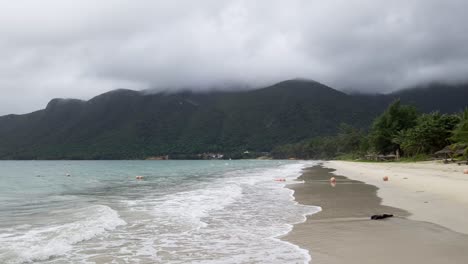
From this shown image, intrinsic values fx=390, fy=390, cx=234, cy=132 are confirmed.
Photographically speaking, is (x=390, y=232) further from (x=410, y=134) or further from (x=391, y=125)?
(x=391, y=125)

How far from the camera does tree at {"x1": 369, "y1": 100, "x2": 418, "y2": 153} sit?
8006 cm

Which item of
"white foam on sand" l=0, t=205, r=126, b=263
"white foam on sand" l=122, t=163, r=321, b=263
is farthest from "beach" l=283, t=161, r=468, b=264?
"white foam on sand" l=0, t=205, r=126, b=263

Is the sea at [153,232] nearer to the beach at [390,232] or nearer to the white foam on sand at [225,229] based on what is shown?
the white foam on sand at [225,229]

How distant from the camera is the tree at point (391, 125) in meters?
80.1

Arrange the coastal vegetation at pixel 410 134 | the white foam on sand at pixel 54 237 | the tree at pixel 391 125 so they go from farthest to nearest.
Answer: the tree at pixel 391 125
the coastal vegetation at pixel 410 134
the white foam on sand at pixel 54 237

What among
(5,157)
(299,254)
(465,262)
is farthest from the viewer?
(5,157)

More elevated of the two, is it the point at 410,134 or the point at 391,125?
the point at 391,125

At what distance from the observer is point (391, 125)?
81.4m

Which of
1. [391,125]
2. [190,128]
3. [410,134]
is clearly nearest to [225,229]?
[410,134]

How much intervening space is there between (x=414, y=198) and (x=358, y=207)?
3.19 metres

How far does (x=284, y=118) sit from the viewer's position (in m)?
191

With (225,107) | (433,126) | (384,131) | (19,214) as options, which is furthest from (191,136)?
(19,214)

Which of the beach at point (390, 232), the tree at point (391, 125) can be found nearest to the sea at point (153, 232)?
the beach at point (390, 232)

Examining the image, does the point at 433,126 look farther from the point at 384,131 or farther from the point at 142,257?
the point at 142,257
